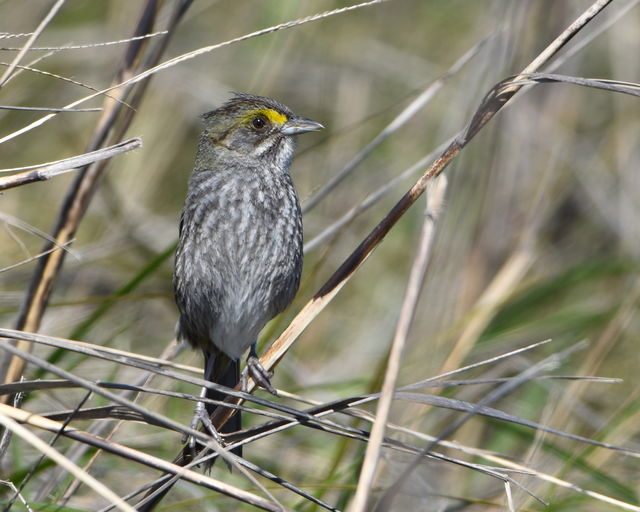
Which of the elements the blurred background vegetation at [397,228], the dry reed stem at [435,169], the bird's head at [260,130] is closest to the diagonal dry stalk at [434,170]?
the dry reed stem at [435,169]

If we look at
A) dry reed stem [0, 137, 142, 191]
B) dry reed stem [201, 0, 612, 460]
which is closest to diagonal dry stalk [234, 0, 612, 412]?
dry reed stem [201, 0, 612, 460]

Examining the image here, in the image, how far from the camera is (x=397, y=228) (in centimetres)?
639

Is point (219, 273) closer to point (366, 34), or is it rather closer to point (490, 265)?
point (490, 265)

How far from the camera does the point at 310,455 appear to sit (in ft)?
13.7

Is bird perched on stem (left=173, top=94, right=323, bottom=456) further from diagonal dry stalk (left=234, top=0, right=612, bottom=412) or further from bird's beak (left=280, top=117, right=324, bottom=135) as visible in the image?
diagonal dry stalk (left=234, top=0, right=612, bottom=412)

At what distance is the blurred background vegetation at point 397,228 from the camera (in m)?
3.60

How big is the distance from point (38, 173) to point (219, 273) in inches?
57.3

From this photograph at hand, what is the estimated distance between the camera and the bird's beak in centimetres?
369

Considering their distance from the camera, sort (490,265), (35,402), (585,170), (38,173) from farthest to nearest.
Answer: (585,170)
(490,265)
(35,402)
(38,173)

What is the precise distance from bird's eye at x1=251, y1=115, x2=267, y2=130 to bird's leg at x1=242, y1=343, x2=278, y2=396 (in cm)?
87

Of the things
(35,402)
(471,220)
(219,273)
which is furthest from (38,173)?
(471,220)

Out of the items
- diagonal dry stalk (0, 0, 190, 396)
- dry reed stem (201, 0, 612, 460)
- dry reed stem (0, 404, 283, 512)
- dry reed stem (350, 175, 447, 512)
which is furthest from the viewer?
diagonal dry stalk (0, 0, 190, 396)

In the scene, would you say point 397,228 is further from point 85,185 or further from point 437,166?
point 437,166

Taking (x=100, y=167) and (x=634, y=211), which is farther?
(x=634, y=211)
